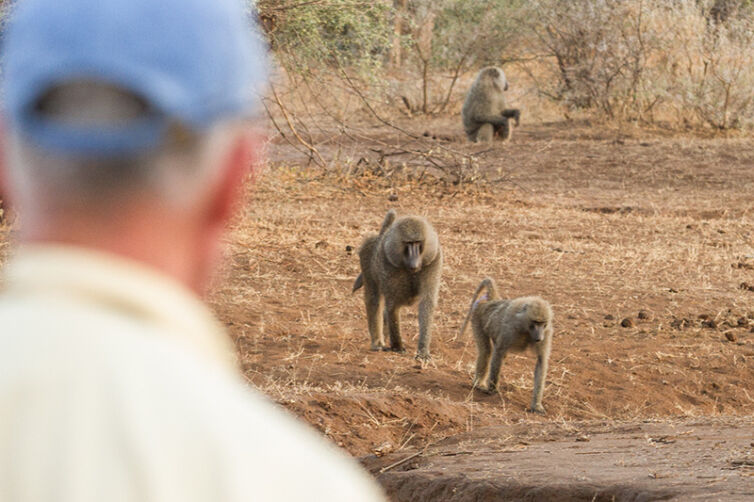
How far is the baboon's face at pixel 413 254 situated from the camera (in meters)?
7.10

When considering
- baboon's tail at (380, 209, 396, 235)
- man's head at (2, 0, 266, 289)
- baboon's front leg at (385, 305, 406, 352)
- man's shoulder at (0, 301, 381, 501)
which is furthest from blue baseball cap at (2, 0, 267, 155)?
baboon's tail at (380, 209, 396, 235)

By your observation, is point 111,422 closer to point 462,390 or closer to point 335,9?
point 462,390

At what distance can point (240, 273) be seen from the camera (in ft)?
30.4

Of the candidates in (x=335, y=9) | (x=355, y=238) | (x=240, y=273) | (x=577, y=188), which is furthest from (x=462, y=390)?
(x=577, y=188)

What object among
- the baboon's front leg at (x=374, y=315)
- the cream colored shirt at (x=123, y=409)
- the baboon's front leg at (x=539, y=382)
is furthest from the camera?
the baboon's front leg at (x=374, y=315)

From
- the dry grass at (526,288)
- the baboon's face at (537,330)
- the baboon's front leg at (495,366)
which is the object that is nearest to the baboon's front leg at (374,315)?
the dry grass at (526,288)

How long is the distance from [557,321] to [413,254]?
157 cm

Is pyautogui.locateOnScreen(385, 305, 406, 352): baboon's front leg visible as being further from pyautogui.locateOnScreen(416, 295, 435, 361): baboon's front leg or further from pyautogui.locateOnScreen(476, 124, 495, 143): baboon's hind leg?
pyautogui.locateOnScreen(476, 124, 495, 143): baboon's hind leg

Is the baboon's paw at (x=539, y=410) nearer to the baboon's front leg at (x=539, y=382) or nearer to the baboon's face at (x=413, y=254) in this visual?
the baboon's front leg at (x=539, y=382)

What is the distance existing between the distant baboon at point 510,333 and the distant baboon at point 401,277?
317 mm

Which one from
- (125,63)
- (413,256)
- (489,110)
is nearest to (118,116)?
(125,63)

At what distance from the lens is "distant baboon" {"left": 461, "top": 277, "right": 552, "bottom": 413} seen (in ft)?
21.7

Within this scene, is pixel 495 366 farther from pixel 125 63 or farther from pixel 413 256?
pixel 125 63

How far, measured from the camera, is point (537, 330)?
6.61 m
